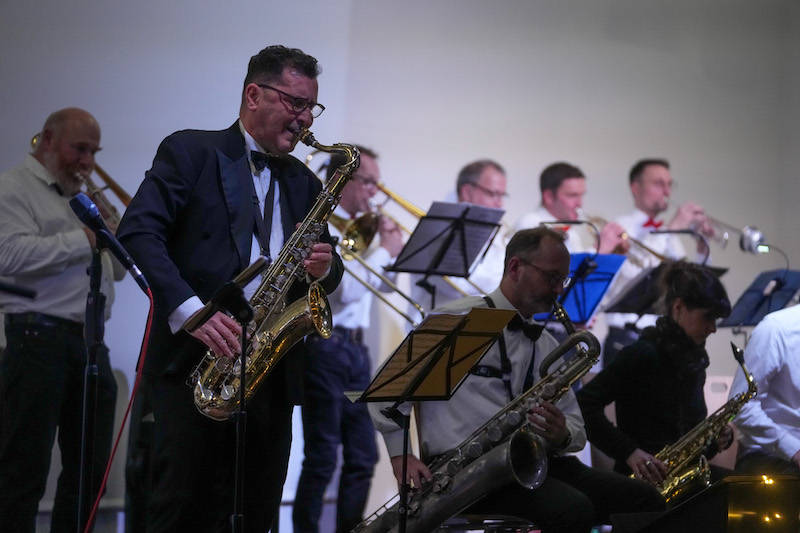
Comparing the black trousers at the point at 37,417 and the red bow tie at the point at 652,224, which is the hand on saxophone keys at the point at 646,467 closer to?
the black trousers at the point at 37,417

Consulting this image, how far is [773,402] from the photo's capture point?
442cm

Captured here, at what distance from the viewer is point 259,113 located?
314 cm

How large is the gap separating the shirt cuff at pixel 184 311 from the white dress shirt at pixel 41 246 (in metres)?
1.86

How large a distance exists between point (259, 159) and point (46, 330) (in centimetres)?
180

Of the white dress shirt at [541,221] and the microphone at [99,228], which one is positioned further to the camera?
the white dress shirt at [541,221]

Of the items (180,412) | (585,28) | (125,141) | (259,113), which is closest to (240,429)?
(180,412)

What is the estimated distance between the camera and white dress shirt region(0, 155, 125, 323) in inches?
174

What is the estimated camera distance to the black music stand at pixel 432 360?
308cm

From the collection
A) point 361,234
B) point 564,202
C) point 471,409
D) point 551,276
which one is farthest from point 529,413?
point 564,202

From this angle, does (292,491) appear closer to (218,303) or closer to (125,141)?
(125,141)

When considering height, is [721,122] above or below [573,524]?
above

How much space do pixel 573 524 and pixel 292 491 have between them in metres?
3.40

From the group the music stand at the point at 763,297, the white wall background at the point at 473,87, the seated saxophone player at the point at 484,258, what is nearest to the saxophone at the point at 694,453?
the music stand at the point at 763,297

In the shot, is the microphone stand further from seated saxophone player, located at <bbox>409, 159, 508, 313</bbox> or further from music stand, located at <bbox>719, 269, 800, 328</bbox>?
music stand, located at <bbox>719, 269, 800, 328</bbox>
